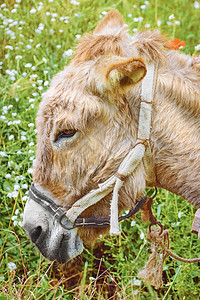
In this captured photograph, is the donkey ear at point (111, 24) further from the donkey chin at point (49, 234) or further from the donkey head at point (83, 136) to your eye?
the donkey chin at point (49, 234)

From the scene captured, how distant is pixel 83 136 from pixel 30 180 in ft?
5.47

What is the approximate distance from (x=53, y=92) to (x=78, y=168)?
43 cm

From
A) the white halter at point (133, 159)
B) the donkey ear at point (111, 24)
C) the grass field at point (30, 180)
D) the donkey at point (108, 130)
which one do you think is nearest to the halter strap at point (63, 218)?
the donkey at point (108, 130)

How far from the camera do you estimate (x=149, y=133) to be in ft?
6.41

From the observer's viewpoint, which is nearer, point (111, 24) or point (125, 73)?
point (125, 73)

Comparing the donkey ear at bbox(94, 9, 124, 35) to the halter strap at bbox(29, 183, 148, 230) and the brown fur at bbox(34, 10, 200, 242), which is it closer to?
the brown fur at bbox(34, 10, 200, 242)

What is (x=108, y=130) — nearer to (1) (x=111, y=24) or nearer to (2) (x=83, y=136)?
(2) (x=83, y=136)

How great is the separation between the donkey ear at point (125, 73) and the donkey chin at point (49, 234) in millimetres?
798

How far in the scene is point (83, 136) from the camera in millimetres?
2012

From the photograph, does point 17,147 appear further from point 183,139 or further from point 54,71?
point 183,139

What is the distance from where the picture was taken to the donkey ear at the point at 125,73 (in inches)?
70.6

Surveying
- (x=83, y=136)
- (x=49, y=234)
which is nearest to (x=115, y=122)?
(x=83, y=136)

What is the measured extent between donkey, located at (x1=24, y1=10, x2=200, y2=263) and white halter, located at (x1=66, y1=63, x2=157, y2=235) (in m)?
0.04

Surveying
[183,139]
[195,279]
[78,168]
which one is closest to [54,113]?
[78,168]
